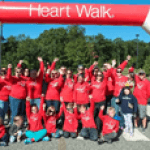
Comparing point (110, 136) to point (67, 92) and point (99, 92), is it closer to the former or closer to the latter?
point (99, 92)

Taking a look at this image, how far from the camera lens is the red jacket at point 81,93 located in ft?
17.7

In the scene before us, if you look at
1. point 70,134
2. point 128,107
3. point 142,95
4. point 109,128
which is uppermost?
point 142,95

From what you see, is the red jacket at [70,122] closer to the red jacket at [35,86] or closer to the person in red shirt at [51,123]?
the person in red shirt at [51,123]

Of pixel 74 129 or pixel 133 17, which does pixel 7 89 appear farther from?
pixel 133 17

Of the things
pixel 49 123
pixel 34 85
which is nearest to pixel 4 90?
pixel 34 85

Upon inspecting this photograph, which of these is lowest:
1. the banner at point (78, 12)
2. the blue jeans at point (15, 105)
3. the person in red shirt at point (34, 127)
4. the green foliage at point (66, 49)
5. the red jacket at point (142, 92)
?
the person in red shirt at point (34, 127)

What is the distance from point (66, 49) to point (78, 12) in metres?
39.0

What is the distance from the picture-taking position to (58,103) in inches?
218

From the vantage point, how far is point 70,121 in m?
5.07

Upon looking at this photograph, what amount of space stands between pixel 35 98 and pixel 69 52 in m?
35.8

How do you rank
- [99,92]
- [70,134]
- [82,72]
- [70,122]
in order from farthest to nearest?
[82,72]
[99,92]
[70,122]
[70,134]

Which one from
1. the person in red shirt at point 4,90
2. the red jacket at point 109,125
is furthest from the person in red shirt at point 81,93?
the person in red shirt at point 4,90

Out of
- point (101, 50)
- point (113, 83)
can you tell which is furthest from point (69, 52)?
point (113, 83)

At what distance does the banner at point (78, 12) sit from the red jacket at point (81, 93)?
205cm
